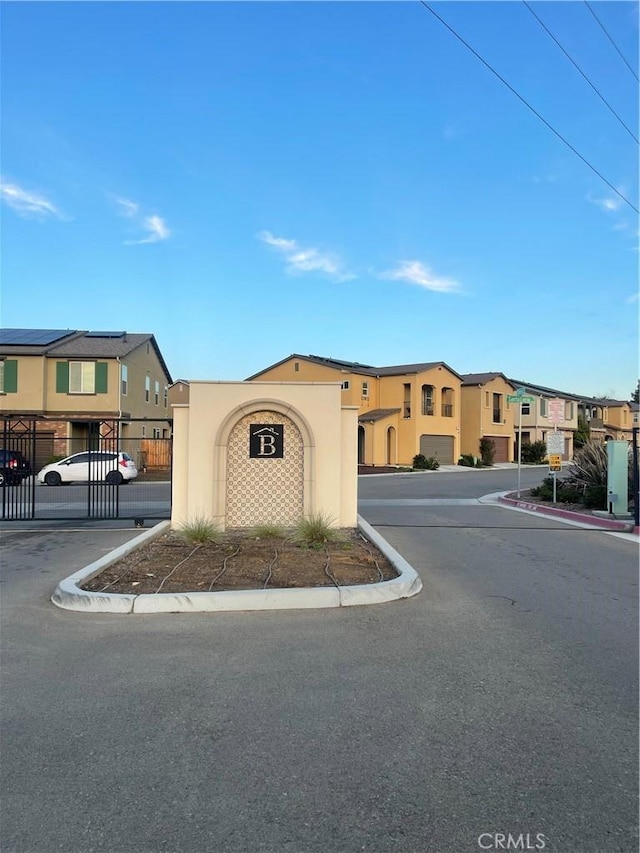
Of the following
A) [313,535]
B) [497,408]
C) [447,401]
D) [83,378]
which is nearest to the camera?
[313,535]

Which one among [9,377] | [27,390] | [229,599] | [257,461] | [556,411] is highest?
[9,377]

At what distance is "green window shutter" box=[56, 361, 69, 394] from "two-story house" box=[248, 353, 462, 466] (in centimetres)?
1698

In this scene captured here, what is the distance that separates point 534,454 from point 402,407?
15.8 m

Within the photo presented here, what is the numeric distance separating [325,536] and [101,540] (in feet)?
14.9

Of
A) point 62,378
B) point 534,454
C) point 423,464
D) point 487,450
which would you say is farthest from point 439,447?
point 62,378

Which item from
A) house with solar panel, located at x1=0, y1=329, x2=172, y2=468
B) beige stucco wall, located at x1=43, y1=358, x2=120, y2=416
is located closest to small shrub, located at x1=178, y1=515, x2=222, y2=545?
house with solar panel, located at x1=0, y1=329, x2=172, y2=468

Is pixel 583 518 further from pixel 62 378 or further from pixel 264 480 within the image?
pixel 62 378

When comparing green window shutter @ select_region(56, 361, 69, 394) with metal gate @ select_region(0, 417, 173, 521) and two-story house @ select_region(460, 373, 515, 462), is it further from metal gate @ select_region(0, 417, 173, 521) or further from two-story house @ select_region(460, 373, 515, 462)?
two-story house @ select_region(460, 373, 515, 462)

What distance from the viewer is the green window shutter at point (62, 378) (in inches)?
1318

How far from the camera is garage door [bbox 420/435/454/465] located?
43.7m

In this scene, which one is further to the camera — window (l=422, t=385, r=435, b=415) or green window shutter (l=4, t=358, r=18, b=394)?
window (l=422, t=385, r=435, b=415)

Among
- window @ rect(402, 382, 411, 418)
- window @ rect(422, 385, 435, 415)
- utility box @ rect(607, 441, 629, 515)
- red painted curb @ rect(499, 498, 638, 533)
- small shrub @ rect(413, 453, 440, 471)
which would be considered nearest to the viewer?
red painted curb @ rect(499, 498, 638, 533)

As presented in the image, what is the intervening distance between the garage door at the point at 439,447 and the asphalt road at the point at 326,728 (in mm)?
36580

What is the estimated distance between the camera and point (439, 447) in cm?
4506
